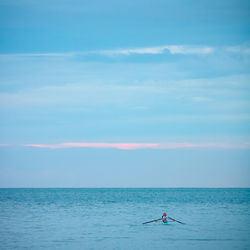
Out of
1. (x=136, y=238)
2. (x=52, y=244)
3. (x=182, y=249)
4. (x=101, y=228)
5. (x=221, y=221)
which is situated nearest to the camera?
(x=182, y=249)

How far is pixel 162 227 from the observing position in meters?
32.7

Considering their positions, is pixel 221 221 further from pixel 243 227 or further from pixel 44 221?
pixel 44 221

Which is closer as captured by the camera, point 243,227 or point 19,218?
point 243,227

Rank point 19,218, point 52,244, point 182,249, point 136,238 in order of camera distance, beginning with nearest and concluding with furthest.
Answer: point 182,249 → point 52,244 → point 136,238 → point 19,218

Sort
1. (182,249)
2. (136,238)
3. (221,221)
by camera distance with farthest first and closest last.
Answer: (221,221), (136,238), (182,249)

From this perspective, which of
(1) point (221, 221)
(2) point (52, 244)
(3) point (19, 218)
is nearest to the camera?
(2) point (52, 244)

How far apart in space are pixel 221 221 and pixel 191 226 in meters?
4.64

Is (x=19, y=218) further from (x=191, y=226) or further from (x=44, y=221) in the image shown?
(x=191, y=226)

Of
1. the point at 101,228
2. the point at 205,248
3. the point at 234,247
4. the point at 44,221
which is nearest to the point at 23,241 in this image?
the point at 101,228

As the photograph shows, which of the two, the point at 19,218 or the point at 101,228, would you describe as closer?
the point at 101,228

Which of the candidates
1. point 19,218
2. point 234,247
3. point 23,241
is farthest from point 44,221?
point 234,247

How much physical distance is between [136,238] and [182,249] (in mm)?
4780

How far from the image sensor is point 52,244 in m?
24.9

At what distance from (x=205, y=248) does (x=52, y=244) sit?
10466 millimetres
